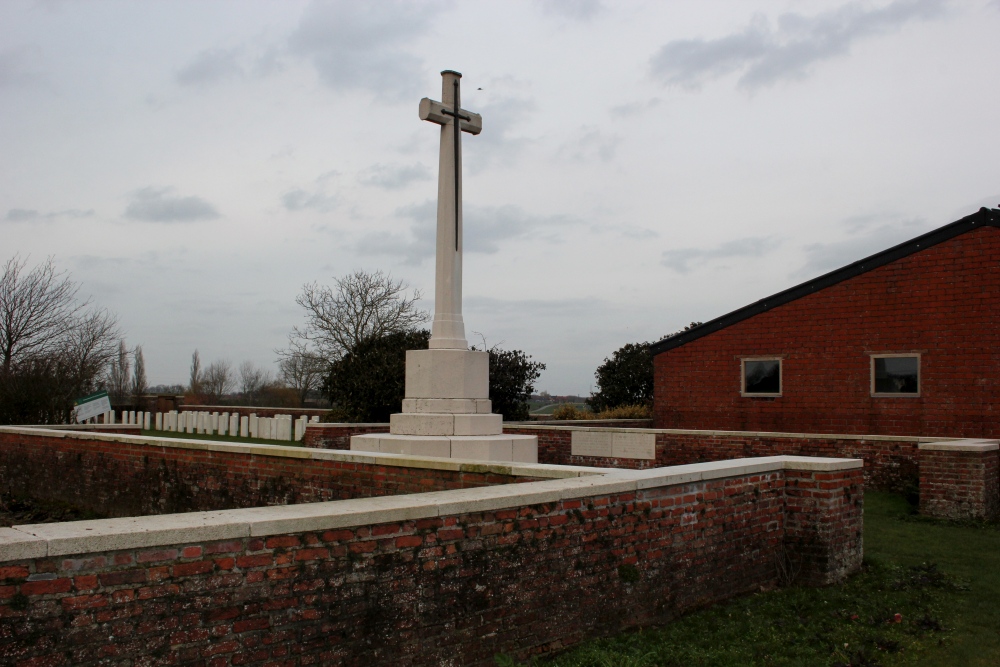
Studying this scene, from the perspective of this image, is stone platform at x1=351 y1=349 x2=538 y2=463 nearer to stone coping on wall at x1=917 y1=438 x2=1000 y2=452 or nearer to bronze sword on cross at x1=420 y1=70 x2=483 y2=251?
bronze sword on cross at x1=420 y1=70 x2=483 y2=251

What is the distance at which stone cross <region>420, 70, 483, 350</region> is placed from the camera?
1062 cm

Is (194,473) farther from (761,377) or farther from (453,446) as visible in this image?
(761,377)

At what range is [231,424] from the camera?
2428cm

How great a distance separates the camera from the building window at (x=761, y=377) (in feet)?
56.0

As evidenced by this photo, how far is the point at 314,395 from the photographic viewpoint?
2098 inches

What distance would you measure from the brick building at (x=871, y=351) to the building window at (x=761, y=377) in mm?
21

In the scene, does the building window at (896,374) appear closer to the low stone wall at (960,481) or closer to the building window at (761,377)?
the building window at (761,377)

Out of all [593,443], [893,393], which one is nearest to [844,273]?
[893,393]

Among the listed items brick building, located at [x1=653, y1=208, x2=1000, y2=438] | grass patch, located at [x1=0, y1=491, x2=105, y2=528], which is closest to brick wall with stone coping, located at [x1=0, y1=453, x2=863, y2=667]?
grass patch, located at [x1=0, y1=491, x2=105, y2=528]

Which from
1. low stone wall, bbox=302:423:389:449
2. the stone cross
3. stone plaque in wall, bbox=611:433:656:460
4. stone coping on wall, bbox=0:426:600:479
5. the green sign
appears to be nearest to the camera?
stone coping on wall, bbox=0:426:600:479

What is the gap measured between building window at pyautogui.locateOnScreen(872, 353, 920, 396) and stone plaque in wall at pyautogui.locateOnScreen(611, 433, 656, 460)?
192 inches

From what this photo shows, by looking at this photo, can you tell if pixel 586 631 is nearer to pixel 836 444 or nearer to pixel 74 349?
pixel 836 444

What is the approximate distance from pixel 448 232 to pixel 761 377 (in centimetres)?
928

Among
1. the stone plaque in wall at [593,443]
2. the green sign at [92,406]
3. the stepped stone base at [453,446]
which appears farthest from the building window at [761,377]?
the green sign at [92,406]
